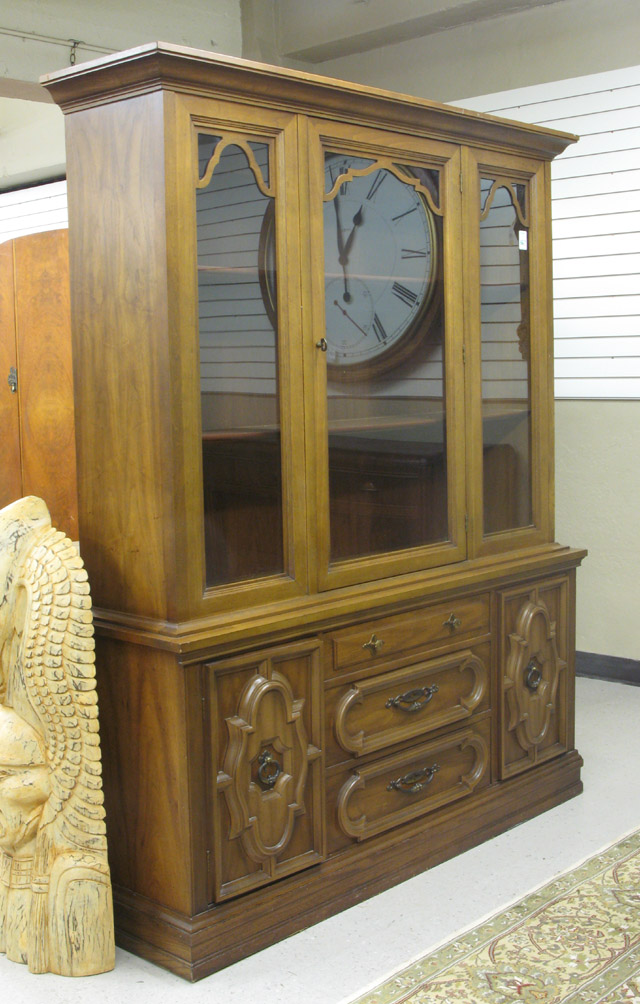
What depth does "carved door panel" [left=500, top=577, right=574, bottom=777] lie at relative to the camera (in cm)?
302

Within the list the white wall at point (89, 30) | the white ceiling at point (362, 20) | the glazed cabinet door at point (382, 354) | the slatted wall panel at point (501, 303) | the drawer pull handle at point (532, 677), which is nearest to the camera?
the glazed cabinet door at point (382, 354)

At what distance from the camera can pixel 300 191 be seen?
2406 millimetres

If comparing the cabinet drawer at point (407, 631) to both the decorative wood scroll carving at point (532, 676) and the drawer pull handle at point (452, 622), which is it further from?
the decorative wood scroll carving at point (532, 676)

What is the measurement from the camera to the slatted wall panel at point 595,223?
13.4 feet

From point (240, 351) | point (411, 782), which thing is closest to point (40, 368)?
point (240, 351)

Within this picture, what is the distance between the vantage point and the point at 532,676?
3.10 metres

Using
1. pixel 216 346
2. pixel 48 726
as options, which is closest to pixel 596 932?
pixel 48 726

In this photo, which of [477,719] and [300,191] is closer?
[300,191]

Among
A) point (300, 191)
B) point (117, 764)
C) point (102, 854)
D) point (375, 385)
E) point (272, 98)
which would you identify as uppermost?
point (272, 98)

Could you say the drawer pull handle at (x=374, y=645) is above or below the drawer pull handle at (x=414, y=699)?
above

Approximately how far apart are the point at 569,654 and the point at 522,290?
110 cm

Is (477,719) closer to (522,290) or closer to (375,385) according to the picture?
(375,385)

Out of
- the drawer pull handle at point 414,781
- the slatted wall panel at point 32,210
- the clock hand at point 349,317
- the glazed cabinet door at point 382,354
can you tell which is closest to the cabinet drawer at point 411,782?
the drawer pull handle at point 414,781

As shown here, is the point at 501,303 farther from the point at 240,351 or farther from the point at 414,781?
the point at 414,781
